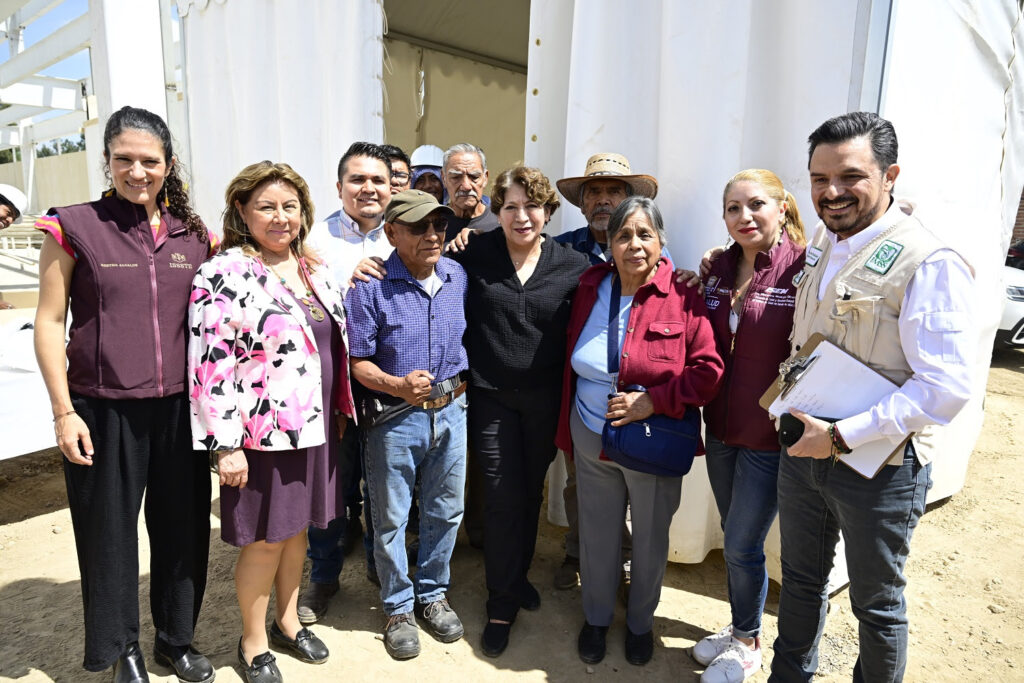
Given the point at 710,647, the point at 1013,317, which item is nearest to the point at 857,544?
the point at 710,647

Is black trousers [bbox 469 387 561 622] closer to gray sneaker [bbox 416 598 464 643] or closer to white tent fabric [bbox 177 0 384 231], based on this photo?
gray sneaker [bbox 416 598 464 643]

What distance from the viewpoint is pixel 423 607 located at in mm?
2686

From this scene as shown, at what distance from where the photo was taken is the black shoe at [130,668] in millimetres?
2221

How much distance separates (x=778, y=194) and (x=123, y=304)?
222 centimetres

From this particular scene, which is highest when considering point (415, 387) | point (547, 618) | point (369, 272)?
point (369, 272)

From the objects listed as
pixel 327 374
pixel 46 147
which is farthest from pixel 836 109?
pixel 46 147

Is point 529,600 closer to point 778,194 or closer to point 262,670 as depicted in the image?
point 262,670

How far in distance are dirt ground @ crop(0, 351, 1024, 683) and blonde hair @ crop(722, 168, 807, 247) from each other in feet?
5.62

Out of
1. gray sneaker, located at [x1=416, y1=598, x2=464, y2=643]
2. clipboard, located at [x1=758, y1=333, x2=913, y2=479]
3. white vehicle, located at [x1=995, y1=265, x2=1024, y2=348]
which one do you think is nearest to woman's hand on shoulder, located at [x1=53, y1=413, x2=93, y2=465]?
gray sneaker, located at [x1=416, y1=598, x2=464, y2=643]

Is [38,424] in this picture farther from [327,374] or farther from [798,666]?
[798,666]

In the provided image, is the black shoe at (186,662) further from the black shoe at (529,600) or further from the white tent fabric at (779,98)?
the white tent fabric at (779,98)

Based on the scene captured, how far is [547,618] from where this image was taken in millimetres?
2777

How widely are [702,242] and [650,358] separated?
897mm

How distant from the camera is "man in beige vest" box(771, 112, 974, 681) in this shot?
4.96ft
